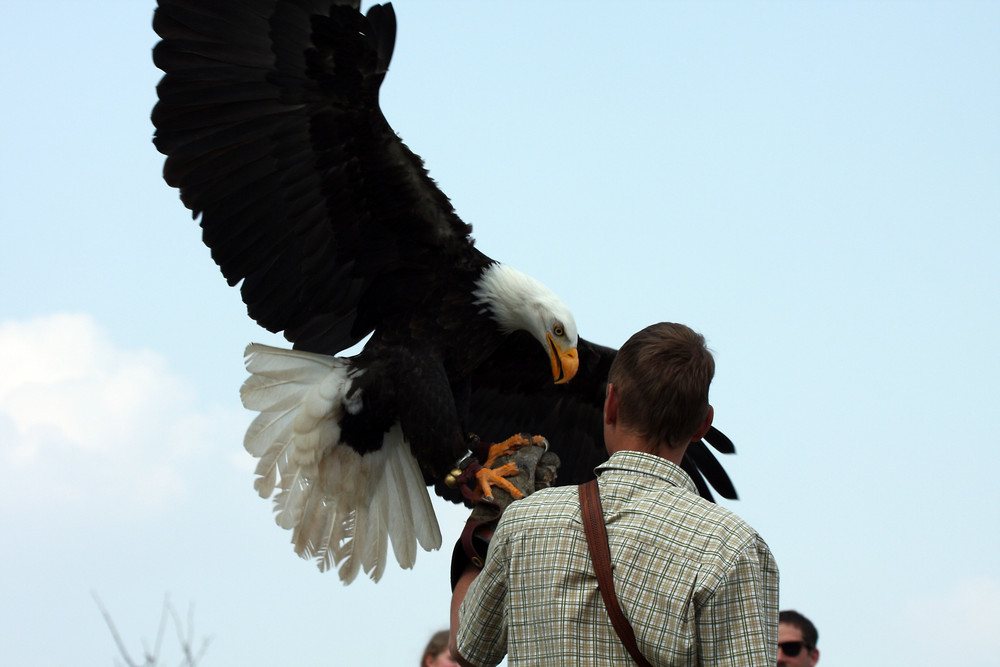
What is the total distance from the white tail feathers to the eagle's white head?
0.57 meters

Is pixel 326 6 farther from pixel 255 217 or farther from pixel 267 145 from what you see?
pixel 255 217

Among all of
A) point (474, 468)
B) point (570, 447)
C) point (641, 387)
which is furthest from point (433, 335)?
point (641, 387)

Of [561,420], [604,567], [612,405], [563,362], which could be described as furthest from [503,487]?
[561,420]

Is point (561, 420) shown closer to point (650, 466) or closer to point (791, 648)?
point (791, 648)

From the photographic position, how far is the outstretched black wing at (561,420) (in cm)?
425

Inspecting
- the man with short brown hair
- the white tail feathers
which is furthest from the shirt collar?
the white tail feathers

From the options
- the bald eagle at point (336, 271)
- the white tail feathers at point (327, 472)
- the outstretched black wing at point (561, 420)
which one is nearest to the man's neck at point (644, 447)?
the bald eagle at point (336, 271)

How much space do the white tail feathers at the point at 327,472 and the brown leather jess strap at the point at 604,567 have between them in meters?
2.37

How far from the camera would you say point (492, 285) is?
3.68 m

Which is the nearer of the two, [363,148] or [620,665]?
[620,665]

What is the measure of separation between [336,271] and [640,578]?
258cm

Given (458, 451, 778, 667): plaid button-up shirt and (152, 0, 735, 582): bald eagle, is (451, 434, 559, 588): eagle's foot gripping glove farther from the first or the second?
(152, 0, 735, 582): bald eagle

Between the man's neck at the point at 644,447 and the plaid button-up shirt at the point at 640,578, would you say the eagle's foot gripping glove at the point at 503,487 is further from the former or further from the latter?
the man's neck at the point at 644,447

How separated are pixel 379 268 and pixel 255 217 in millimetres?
476
